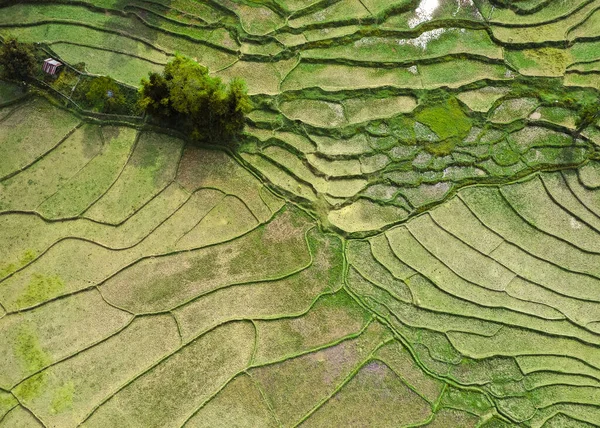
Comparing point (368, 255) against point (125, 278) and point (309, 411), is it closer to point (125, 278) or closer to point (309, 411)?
point (309, 411)

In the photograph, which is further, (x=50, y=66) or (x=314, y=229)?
(x=50, y=66)

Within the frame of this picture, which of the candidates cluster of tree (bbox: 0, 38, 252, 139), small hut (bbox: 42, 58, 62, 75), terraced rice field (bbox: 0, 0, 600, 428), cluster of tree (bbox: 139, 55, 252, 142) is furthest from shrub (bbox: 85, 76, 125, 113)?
small hut (bbox: 42, 58, 62, 75)

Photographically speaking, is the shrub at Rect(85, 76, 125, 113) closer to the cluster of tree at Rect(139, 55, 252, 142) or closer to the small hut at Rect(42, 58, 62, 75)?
the cluster of tree at Rect(139, 55, 252, 142)

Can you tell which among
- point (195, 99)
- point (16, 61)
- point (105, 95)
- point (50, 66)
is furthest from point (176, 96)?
point (16, 61)

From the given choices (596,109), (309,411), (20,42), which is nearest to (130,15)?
(20,42)

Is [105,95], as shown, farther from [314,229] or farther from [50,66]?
[314,229]

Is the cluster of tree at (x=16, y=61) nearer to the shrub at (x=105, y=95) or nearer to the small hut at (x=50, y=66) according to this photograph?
the small hut at (x=50, y=66)
